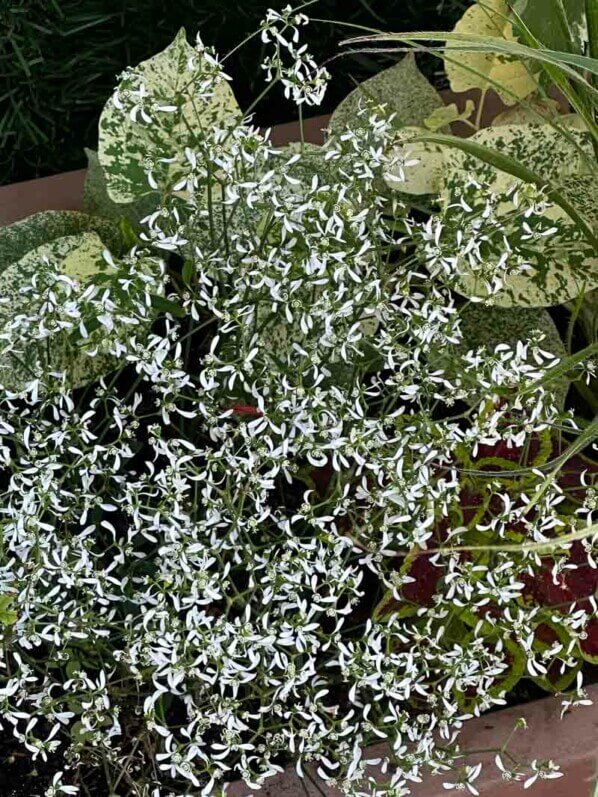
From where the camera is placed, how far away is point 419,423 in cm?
73

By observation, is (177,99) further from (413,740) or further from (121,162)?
(413,740)

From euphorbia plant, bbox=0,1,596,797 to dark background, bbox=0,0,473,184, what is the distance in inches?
17.3

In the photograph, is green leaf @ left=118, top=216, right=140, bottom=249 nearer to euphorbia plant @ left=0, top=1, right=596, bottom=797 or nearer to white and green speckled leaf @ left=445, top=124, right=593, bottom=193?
euphorbia plant @ left=0, top=1, right=596, bottom=797

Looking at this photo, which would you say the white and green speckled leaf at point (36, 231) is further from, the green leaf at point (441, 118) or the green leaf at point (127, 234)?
the green leaf at point (441, 118)

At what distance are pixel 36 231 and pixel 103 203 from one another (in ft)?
0.23

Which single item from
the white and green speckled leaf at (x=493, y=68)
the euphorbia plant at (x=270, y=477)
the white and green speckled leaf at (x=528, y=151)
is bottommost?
the euphorbia plant at (x=270, y=477)

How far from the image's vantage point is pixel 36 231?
867 millimetres

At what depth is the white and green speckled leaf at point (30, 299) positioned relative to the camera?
80 cm

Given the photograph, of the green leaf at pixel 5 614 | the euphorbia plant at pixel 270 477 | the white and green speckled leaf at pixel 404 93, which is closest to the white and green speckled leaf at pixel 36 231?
the euphorbia plant at pixel 270 477

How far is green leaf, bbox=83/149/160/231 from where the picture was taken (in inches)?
35.4

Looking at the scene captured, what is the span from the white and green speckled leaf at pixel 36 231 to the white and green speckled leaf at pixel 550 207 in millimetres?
287

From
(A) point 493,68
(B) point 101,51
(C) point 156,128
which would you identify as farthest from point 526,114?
(B) point 101,51

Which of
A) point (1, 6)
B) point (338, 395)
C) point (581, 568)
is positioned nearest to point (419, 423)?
point (338, 395)

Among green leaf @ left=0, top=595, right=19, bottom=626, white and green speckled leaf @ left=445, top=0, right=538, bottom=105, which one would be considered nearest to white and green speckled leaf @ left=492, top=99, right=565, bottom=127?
white and green speckled leaf @ left=445, top=0, right=538, bottom=105
